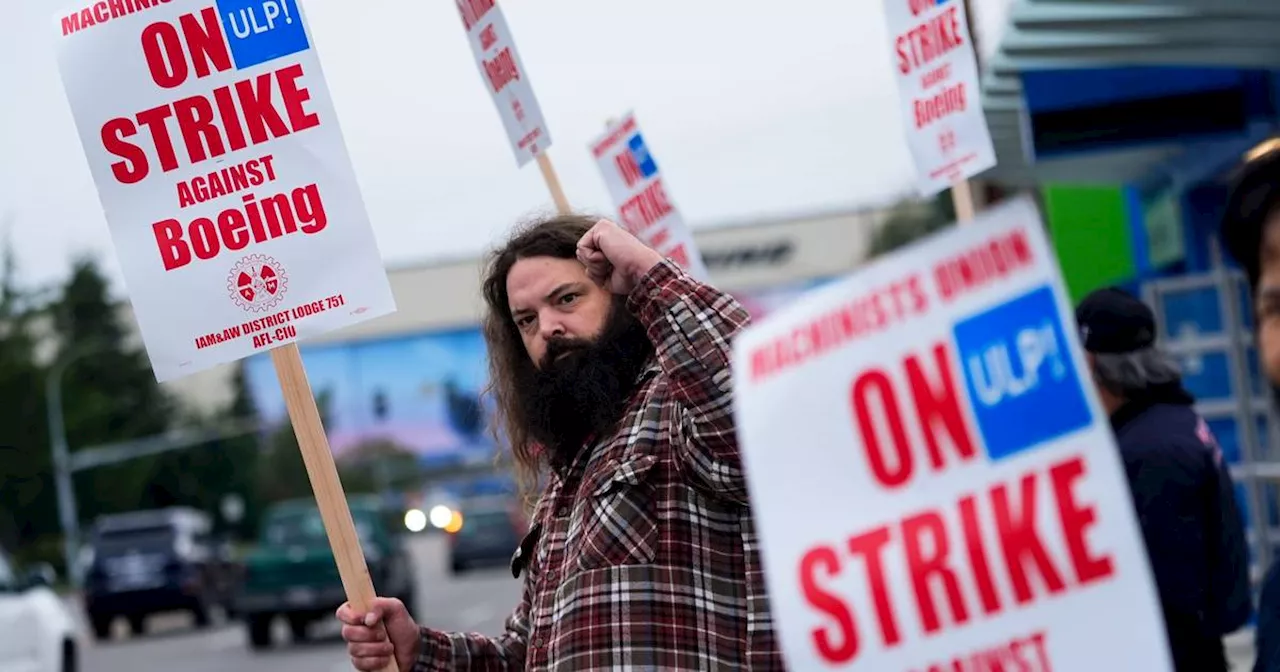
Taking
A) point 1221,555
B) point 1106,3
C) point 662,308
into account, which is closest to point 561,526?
point 662,308

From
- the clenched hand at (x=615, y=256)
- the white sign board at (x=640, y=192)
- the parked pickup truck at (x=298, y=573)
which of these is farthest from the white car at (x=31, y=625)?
the clenched hand at (x=615, y=256)

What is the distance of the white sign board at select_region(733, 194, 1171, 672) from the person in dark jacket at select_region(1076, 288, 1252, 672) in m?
2.72

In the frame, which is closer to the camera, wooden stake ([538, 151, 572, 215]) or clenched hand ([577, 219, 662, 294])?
clenched hand ([577, 219, 662, 294])

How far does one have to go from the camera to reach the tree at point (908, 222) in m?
58.6

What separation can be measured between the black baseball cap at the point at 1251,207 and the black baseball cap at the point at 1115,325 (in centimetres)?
259

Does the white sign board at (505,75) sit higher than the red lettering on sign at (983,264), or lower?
higher

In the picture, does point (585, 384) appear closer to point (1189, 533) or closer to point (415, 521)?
point (1189, 533)

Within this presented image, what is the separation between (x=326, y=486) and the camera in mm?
3516

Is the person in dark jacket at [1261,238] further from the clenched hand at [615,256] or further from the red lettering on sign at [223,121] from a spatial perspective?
the red lettering on sign at [223,121]

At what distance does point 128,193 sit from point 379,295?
19.6 inches

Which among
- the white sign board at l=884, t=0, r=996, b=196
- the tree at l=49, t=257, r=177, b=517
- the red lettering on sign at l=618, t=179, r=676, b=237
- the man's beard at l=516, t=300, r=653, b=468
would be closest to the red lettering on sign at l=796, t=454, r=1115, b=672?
the man's beard at l=516, t=300, r=653, b=468

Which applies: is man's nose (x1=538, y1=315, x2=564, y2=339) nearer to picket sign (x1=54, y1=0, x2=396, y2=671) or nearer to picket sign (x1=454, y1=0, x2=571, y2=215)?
picket sign (x1=54, y1=0, x2=396, y2=671)

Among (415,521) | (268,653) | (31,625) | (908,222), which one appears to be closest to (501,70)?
(415,521)

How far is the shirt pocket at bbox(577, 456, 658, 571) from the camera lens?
10.6 ft
